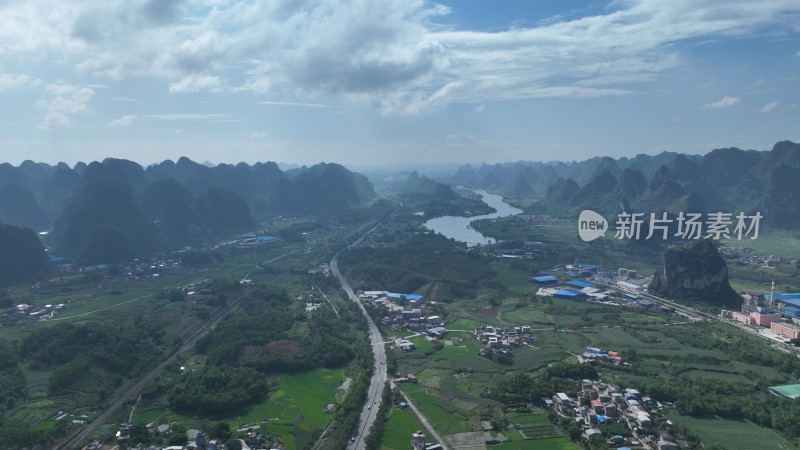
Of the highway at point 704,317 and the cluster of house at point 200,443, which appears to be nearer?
the cluster of house at point 200,443

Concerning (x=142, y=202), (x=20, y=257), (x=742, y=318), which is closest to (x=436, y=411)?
(x=742, y=318)

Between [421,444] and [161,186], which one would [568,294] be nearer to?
[421,444]

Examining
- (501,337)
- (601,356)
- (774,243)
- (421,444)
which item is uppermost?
(774,243)

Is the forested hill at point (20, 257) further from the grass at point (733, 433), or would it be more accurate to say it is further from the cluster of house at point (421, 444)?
the grass at point (733, 433)

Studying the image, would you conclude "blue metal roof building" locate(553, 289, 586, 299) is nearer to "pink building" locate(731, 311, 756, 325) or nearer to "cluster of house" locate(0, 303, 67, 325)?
"pink building" locate(731, 311, 756, 325)


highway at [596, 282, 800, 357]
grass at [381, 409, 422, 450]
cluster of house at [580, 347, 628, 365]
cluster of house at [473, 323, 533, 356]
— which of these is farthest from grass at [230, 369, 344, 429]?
highway at [596, 282, 800, 357]

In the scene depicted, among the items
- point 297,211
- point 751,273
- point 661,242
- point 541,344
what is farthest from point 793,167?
point 297,211

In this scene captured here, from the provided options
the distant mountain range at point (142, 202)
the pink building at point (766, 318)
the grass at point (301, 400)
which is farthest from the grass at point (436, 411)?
the distant mountain range at point (142, 202)
